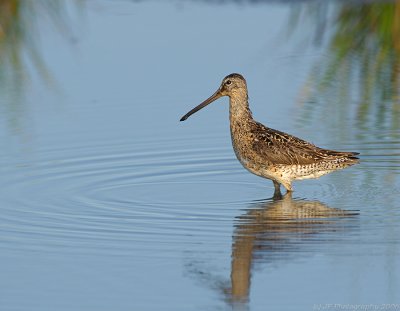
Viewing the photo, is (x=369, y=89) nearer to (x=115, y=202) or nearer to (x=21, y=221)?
(x=115, y=202)

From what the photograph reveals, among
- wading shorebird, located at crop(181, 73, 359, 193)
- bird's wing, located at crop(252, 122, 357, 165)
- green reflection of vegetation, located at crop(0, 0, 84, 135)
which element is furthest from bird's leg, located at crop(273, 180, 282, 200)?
green reflection of vegetation, located at crop(0, 0, 84, 135)

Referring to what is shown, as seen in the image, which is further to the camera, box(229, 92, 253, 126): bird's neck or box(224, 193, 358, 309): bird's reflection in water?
box(229, 92, 253, 126): bird's neck

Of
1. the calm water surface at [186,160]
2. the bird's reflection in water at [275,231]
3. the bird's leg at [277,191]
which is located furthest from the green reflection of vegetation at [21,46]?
the bird's reflection in water at [275,231]

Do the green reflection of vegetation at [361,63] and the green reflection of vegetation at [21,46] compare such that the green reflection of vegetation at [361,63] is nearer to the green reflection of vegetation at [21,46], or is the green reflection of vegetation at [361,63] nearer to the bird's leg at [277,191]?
the bird's leg at [277,191]

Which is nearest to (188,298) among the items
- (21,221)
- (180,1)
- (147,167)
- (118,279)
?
(118,279)

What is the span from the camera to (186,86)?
14.0m

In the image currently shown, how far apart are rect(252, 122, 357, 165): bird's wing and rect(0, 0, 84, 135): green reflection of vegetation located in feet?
8.95

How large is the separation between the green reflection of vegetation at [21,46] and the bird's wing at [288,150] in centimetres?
273

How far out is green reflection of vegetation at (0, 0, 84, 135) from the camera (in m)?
13.7

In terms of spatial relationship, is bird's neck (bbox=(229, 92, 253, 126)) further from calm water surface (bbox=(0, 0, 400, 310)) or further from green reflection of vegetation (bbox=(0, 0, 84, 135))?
green reflection of vegetation (bbox=(0, 0, 84, 135))

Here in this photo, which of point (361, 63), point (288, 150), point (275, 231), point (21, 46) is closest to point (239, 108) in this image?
point (288, 150)

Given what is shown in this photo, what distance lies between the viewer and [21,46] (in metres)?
15.2

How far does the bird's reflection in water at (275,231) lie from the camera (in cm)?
839

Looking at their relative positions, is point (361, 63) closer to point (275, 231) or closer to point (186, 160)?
point (186, 160)
